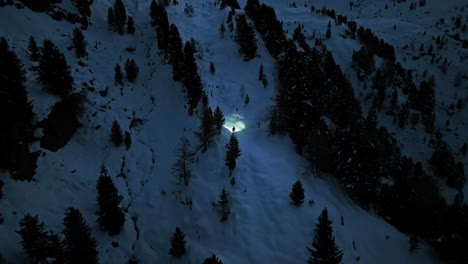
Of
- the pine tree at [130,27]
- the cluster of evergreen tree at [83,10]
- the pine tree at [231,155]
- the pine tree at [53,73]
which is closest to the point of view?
the pine tree at [53,73]

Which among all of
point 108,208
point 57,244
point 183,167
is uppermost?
point 57,244

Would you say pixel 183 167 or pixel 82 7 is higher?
pixel 82 7

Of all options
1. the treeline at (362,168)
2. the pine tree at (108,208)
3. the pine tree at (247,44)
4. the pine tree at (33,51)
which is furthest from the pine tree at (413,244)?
the pine tree at (33,51)

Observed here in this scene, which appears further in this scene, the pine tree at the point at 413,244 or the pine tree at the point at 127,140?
the pine tree at the point at 127,140

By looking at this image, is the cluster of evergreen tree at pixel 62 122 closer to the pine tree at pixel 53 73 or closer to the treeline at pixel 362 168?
the pine tree at pixel 53 73

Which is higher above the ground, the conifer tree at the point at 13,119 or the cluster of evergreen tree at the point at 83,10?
the cluster of evergreen tree at the point at 83,10

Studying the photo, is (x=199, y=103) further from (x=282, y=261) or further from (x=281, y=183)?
(x=282, y=261)

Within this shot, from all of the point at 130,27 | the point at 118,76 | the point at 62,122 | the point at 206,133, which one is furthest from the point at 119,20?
the point at 206,133

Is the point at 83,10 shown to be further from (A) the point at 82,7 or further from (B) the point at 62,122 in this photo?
(B) the point at 62,122
